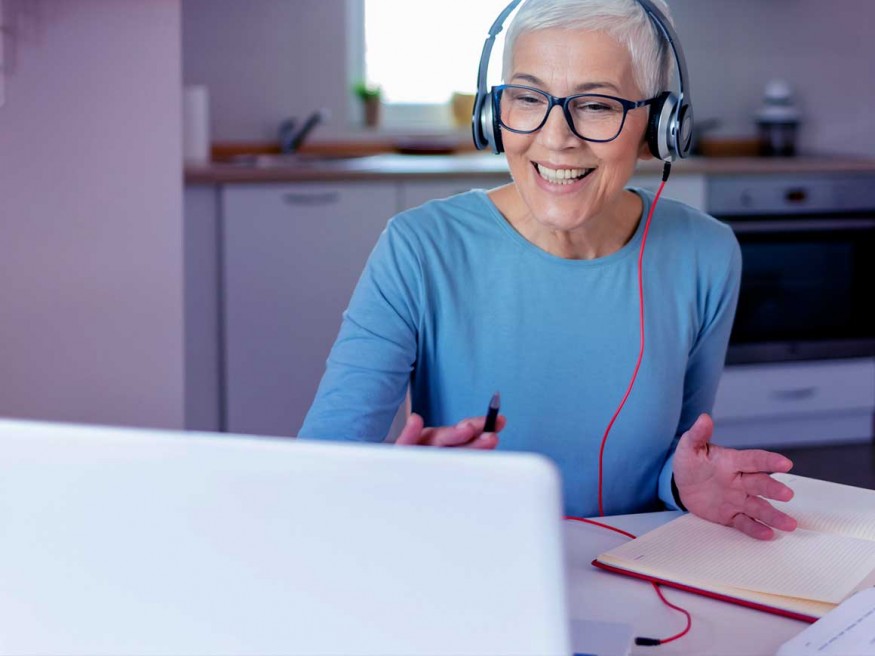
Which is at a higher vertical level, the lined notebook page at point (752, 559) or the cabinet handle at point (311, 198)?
the cabinet handle at point (311, 198)

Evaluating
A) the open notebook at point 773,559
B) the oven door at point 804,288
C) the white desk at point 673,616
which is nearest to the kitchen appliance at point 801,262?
the oven door at point 804,288

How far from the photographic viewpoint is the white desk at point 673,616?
0.96 metres

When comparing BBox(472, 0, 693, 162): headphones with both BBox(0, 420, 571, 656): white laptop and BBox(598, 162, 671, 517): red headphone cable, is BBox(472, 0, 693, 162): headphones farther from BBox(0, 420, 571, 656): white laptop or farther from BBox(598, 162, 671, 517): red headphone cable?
BBox(0, 420, 571, 656): white laptop

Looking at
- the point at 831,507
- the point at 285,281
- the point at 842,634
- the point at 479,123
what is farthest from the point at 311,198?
the point at 842,634

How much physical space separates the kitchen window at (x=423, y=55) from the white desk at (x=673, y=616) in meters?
3.14

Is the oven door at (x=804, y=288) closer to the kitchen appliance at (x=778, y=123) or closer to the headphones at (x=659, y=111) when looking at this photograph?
the kitchen appliance at (x=778, y=123)

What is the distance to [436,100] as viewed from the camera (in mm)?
4141

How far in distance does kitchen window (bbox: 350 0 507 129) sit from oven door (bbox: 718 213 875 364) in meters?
1.14

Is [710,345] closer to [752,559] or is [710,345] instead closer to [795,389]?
[752,559]

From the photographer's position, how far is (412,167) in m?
3.41

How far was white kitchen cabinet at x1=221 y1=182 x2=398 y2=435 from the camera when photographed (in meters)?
3.29

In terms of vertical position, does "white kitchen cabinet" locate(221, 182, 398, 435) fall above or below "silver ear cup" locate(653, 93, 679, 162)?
below

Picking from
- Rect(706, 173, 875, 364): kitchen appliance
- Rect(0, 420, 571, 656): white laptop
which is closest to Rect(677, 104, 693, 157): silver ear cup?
Rect(0, 420, 571, 656): white laptop

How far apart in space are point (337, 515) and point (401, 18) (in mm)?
3673
